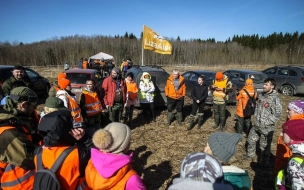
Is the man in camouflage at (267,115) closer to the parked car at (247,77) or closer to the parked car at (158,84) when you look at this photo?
the parked car at (158,84)

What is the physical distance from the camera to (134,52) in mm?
35531

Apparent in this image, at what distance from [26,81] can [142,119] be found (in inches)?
150

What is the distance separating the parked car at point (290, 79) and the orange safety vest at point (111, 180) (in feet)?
41.9

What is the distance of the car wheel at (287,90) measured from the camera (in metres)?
11.8

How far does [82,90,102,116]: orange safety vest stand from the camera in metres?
4.66

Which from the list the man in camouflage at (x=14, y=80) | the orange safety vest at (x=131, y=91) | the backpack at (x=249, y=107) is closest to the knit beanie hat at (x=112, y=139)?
the man in camouflage at (x=14, y=80)

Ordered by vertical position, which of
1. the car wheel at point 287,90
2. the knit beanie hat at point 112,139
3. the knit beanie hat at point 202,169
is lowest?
the car wheel at point 287,90

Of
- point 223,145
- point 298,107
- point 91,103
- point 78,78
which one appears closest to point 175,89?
point 91,103

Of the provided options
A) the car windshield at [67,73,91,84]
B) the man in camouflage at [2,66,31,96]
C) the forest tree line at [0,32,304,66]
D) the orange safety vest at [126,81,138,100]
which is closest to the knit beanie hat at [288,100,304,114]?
the orange safety vest at [126,81,138,100]

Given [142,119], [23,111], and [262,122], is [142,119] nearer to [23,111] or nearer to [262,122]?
[262,122]

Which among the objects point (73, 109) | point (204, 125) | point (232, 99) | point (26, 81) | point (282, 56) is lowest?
point (204, 125)

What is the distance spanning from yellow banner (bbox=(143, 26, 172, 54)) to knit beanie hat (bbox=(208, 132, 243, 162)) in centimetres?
979

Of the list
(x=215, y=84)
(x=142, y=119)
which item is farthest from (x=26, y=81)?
(x=215, y=84)

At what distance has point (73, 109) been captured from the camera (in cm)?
384
